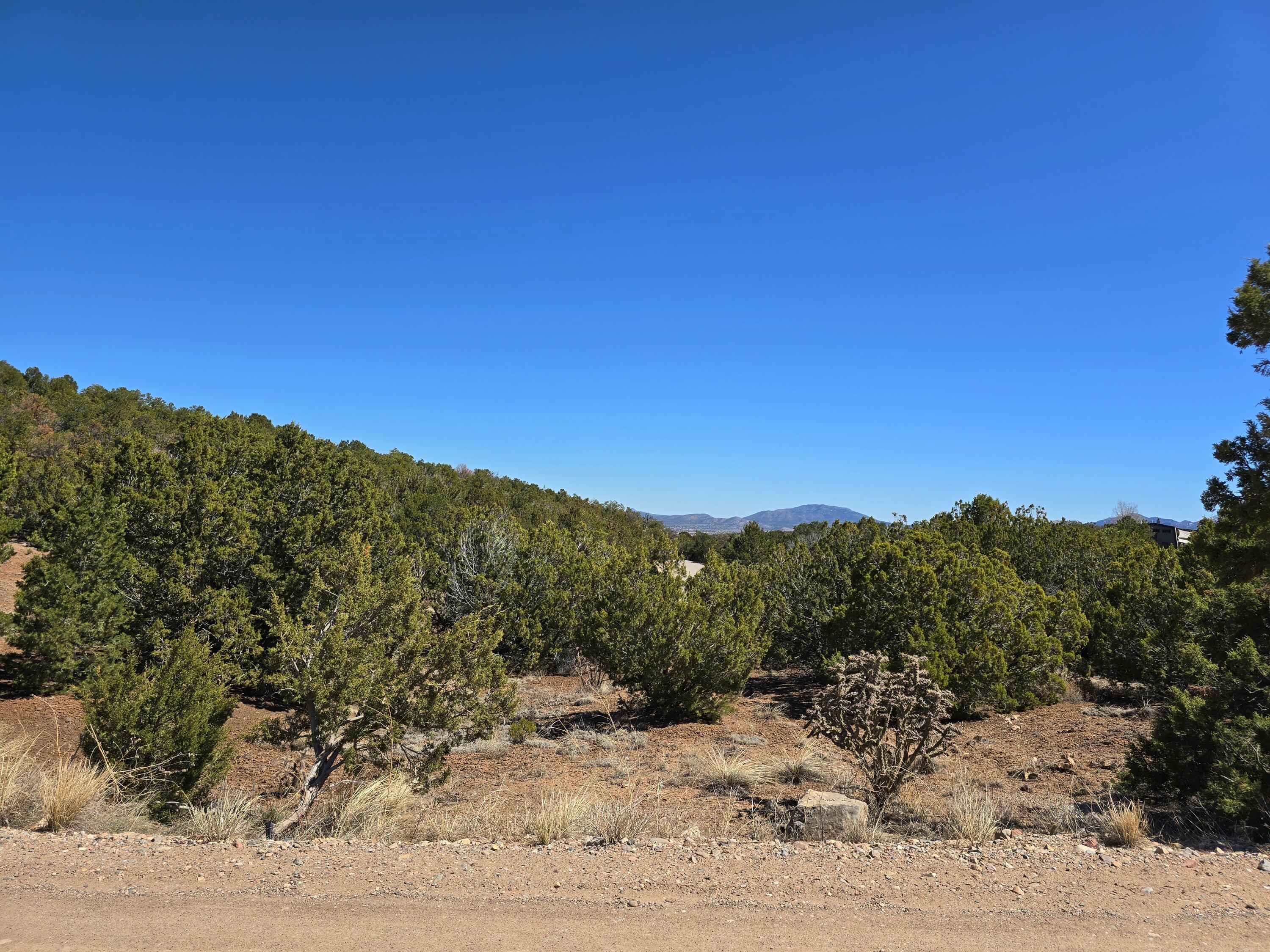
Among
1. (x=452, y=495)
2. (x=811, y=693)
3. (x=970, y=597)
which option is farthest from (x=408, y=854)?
(x=452, y=495)

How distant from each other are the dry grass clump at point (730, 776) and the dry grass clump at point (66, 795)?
20.5ft

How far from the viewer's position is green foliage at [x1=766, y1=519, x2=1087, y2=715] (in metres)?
11.8

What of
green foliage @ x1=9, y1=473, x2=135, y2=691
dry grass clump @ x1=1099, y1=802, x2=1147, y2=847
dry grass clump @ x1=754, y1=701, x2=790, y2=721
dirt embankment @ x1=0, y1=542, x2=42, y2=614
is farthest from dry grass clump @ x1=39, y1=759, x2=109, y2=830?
dirt embankment @ x1=0, y1=542, x2=42, y2=614

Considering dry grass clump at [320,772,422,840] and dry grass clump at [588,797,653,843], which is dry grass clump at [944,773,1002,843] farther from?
dry grass clump at [320,772,422,840]

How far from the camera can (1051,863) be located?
5.02 m

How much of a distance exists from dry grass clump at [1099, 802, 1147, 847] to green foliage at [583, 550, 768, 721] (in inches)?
288

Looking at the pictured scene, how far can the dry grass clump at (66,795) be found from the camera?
18.5ft

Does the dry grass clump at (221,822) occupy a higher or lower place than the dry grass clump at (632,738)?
higher

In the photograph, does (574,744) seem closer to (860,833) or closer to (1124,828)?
(860,833)

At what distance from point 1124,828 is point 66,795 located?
8.47m

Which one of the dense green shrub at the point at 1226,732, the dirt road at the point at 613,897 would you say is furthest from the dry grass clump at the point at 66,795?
the dense green shrub at the point at 1226,732

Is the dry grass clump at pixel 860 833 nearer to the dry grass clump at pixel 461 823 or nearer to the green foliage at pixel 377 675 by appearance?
the dry grass clump at pixel 461 823

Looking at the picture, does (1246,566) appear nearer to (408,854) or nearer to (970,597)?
(970,597)

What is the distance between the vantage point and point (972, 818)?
6.12 m
